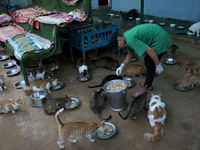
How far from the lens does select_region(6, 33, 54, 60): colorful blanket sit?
3.74 meters

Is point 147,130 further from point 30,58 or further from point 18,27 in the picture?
point 18,27

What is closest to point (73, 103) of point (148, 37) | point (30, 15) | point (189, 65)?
point (148, 37)

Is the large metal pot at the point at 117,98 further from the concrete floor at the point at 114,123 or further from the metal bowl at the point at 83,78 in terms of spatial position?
the metal bowl at the point at 83,78

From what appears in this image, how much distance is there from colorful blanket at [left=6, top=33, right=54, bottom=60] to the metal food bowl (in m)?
0.84

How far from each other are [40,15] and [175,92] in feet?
13.9

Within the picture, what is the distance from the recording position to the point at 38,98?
3324mm

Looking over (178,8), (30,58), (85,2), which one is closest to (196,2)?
(178,8)

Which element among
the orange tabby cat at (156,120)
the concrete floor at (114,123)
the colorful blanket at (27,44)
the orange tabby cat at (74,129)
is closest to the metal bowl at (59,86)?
the concrete floor at (114,123)

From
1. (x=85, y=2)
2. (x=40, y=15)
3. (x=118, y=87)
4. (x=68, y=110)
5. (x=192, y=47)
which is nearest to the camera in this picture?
(x=118, y=87)

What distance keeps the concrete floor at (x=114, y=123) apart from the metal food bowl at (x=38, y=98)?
10 cm

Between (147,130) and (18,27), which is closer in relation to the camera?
(147,130)

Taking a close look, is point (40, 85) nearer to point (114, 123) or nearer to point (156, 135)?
point (114, 123)

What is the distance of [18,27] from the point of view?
20.3 ft

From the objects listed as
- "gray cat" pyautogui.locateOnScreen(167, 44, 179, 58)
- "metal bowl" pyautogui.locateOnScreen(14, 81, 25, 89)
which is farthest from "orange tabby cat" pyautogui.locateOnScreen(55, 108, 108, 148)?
"gray cat" pyautogui.locateOnScreen(167, 44, 179, 58)
